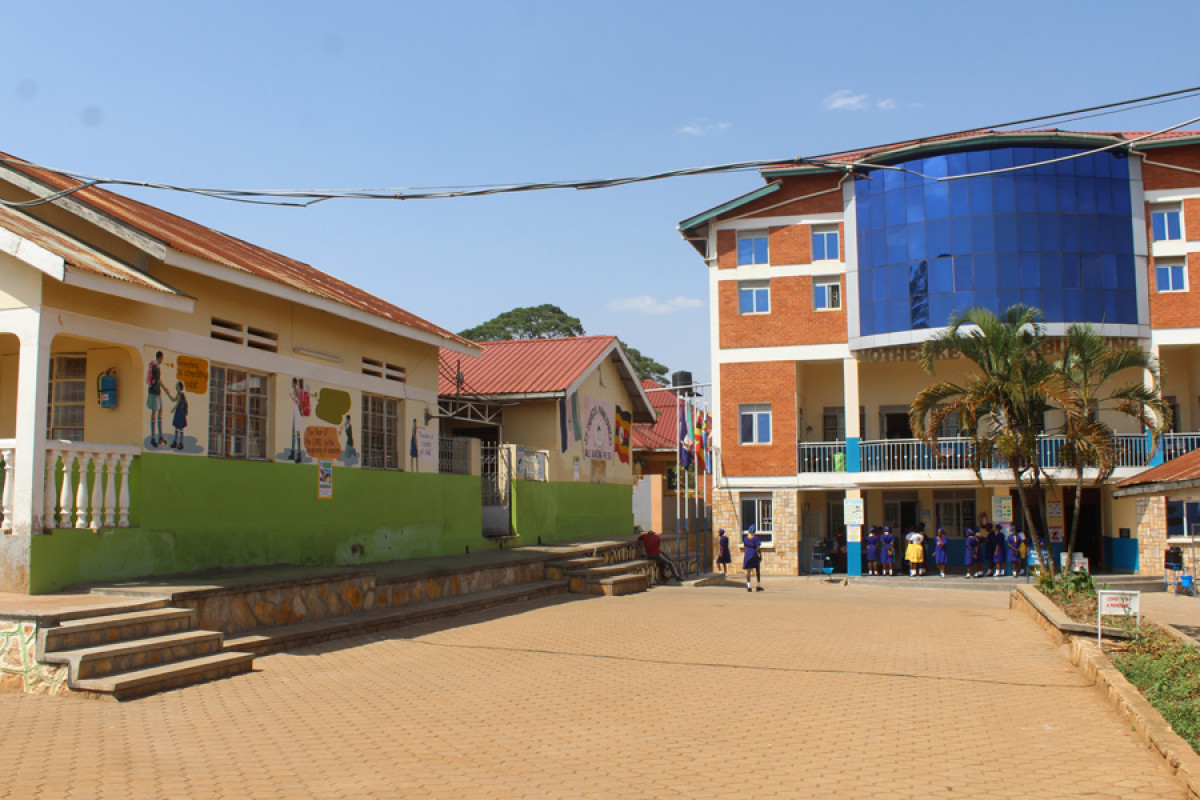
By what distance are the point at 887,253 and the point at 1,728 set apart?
25.7 meters

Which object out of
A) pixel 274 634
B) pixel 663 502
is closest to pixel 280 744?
pixel 274 634

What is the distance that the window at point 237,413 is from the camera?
14.3 meters

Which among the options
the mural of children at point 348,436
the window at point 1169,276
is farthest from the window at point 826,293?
the mural of children at point 348,436

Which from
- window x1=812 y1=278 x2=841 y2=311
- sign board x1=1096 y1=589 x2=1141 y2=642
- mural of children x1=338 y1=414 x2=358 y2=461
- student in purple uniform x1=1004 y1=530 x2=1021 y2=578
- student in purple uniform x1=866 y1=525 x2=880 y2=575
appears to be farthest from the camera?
window x1=812 y1=278 x2=841 y2=311

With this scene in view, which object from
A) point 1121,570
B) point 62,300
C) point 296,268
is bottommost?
point 1121,570

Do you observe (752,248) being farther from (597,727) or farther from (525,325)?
(525,325)

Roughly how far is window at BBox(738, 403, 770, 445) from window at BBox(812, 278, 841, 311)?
3263 millimetres

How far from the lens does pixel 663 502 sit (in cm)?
3788

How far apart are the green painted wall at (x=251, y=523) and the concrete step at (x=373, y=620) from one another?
5.92 feet

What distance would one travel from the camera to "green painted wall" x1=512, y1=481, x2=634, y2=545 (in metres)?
23.2

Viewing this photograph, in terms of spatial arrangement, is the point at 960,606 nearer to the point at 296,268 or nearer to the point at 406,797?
the point at 296,268

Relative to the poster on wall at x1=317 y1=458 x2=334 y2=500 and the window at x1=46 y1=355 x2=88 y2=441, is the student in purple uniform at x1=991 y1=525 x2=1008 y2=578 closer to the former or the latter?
the poster on wall at x1=317 y1=458 x2=334 y2=500

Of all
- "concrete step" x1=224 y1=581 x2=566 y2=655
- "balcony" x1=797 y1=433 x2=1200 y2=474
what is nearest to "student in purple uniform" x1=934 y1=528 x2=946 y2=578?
"balcony" x1=797 y1=433 x2=1200 y2=474

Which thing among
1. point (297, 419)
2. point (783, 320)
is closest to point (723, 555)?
point (783, 320)
